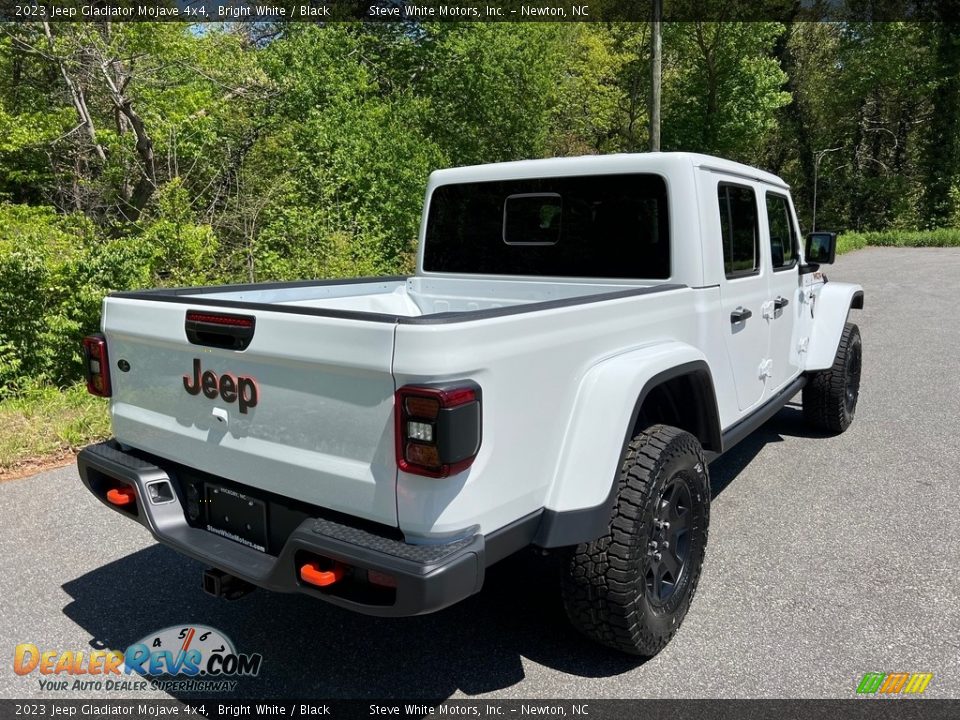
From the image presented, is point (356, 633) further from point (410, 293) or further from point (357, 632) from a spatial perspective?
point (410, 293)

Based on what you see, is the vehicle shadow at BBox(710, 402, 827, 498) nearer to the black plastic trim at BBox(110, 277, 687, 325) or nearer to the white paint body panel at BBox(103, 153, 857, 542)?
the white paint body panel at BBox(103, 153, 857, 542)

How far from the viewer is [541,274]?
152 inches

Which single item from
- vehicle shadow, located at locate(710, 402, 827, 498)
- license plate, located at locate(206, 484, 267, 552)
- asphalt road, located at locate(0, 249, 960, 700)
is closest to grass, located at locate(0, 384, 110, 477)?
asphalt road, located at locate(0, 249, 960, 700)

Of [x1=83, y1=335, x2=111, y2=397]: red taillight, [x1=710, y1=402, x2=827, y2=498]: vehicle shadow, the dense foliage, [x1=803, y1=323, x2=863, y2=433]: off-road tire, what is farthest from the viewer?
the dense foliage

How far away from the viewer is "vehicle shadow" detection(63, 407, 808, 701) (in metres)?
2.72

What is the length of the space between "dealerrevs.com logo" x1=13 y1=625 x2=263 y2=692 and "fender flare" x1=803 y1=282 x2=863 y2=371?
4.18 metres

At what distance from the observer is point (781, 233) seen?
461 centimetres

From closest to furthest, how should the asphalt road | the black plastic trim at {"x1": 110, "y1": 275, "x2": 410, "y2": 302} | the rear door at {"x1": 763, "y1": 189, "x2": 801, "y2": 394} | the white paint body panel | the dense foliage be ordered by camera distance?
the white paint body panel < the asphalt road < the black plastic trim at {"x1": 110, "y1": 275, "x2": 410, "y2": 302} < the rear door at {"x1": 763, "y1": 189, "x2": 801, "y2": 394} < the dense foliage

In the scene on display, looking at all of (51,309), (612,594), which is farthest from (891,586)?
(51,309)

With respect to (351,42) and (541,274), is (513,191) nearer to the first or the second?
(541,274)

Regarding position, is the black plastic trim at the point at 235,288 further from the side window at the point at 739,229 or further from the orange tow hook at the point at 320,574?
the side window at the point at 739,229

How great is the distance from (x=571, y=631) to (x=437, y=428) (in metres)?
1.49

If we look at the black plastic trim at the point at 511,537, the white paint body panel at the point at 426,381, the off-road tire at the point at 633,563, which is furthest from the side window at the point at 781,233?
the black plastic trim at the point at 511,537

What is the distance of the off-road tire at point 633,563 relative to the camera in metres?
2.55
